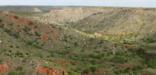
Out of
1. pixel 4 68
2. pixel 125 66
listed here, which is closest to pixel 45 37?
pixel 125 66

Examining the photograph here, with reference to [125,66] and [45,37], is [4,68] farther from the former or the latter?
[45,37]

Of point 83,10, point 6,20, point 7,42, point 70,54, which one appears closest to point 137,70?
point 70,54

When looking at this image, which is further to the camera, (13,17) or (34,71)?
(13,17)

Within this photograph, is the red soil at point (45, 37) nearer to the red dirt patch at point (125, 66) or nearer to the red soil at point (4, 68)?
the red dirt patch at point (125, 66)

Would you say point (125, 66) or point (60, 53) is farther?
point (60, 53)

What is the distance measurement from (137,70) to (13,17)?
1916 cm

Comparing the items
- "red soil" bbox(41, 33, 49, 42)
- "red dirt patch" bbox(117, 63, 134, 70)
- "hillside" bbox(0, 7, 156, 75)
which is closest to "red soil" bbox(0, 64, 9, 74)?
→ "hillside" bbox(0, 7, 156, 75)

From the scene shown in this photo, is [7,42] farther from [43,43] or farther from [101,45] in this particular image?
[101,45]

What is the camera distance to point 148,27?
83688 millimetres

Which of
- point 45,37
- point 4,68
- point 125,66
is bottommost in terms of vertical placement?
point 125,66

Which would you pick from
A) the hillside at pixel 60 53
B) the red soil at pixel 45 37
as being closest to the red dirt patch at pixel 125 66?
the hillside at pixel 60 53

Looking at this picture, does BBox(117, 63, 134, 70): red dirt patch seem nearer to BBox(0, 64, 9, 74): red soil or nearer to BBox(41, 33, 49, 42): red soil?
BBox(0, 64, 9, 74): red soil

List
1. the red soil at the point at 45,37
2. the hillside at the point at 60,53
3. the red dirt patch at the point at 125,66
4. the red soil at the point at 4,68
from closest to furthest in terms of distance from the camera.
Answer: the red soil at the point at 4,68
the hillside at the point at 60,53
the red dirt patch at the point at 125,66
the red soil at the point at 45,37

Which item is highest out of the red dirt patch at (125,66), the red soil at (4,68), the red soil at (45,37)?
the red soil at (4,68)
